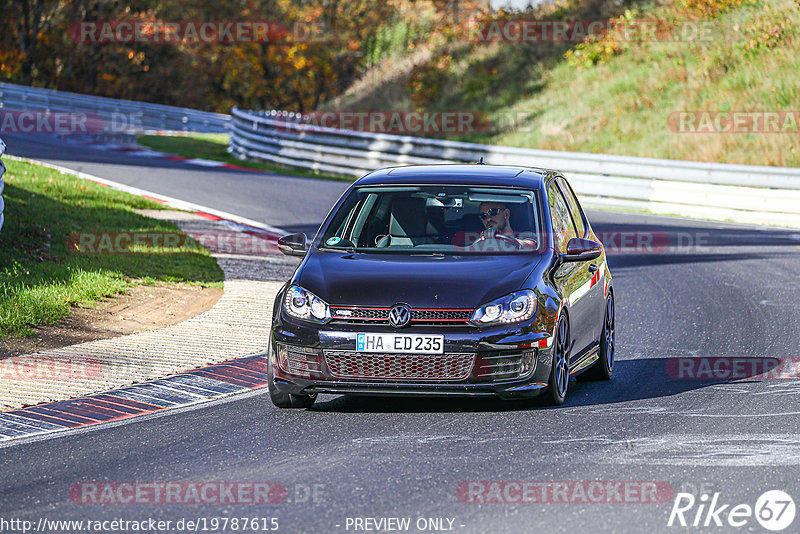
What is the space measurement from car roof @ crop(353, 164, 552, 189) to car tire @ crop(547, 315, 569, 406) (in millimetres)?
1343

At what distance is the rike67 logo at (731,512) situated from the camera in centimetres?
588

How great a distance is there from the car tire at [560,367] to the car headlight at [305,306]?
5.03 ft

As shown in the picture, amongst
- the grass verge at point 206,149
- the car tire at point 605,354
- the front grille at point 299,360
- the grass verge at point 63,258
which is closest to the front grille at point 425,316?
the front grille at point 299,360

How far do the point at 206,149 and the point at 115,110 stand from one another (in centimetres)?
903

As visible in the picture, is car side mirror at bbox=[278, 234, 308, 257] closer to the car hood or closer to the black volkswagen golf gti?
the black volkswagen golf gti

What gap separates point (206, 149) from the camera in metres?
37.6

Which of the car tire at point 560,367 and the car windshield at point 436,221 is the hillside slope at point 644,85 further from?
the car tire at point 560,367

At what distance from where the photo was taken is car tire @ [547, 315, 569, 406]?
8.41m

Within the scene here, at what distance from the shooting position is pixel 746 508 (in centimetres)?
610

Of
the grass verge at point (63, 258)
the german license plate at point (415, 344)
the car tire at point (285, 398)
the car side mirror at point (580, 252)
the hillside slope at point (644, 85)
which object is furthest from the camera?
the hillside slope at point (644, 85)

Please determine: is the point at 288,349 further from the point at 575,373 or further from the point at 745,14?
the point at 745,14

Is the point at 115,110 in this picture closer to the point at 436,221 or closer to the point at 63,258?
the point at 63,258

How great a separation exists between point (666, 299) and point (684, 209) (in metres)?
A: 11.2

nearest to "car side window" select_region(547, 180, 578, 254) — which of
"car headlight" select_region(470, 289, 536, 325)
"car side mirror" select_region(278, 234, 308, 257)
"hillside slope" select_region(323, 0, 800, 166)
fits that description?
"car headlight" select_region(470, 289, 536, 325)
